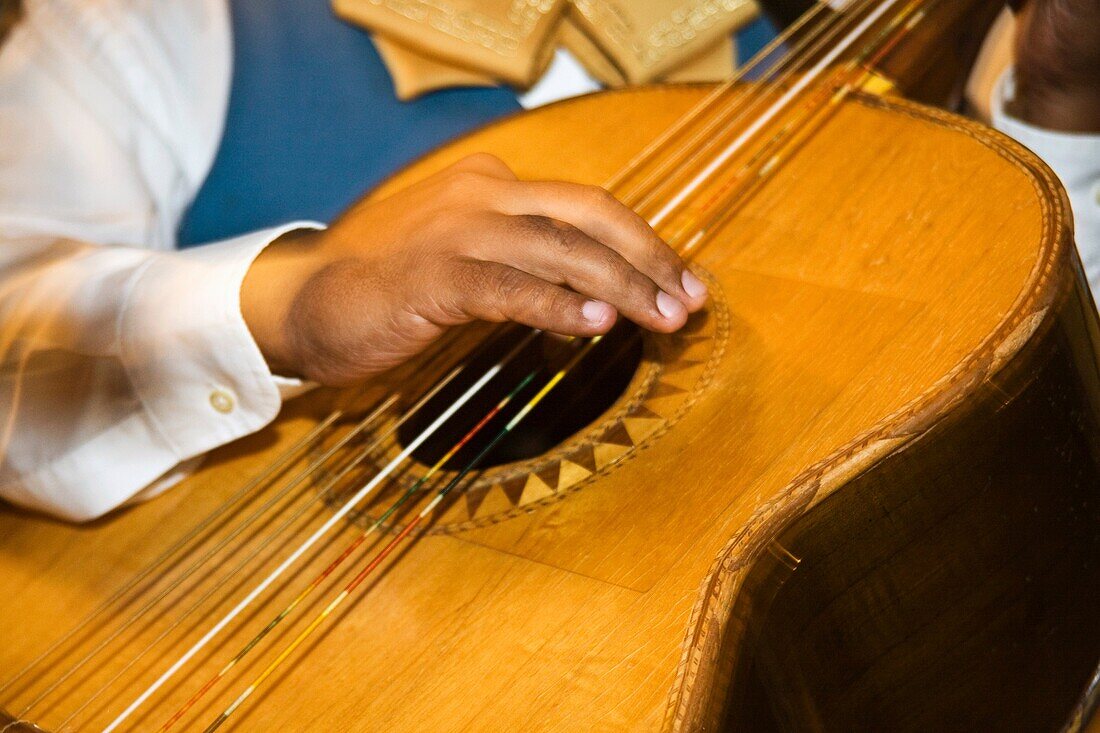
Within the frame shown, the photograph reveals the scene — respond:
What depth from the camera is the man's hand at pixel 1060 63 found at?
4.12ft

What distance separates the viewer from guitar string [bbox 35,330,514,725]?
0.79 meters

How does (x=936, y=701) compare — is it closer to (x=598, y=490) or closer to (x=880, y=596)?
(x=880, y=596)

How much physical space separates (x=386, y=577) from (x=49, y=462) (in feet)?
1.53

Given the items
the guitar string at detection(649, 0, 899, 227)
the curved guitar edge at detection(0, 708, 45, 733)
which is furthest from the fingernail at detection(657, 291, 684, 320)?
the curved guitar edge at detection(0, 708, 45, 733)

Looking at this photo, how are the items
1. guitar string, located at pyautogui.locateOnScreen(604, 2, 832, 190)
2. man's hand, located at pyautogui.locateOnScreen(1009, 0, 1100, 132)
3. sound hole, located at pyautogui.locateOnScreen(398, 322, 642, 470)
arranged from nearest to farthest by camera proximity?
sound hole, located at pyautogui.locateOnScreen(398, 322, 642, 470)
guitar string, located at pyautogui.locateOnScreen(604, 2, 832, 190)
man's hand, located at pyautogui.locateOnScreen(1009, 0, 1100, 132)

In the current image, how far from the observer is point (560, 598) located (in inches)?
27.0

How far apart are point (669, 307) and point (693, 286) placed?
4 centimetres

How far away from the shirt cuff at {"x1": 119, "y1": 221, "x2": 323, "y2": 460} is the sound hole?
0.18m

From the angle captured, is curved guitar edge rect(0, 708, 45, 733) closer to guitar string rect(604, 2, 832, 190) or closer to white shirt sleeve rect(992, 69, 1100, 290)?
guitar string rect(604, 2, 832, 190)

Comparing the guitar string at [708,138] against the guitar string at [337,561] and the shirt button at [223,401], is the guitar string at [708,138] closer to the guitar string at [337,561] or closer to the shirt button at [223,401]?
the guitar string at [337,561]

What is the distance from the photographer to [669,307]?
801mm

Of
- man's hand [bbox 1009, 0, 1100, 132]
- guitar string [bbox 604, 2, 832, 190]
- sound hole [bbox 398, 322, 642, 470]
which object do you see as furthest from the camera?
man's hand [bbox 1009, 0, 1100, 132]

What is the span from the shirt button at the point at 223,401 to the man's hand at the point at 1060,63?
1135 mm

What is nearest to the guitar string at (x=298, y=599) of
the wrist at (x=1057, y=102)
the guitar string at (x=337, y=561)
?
the guitar string at (x=337, y=561)
